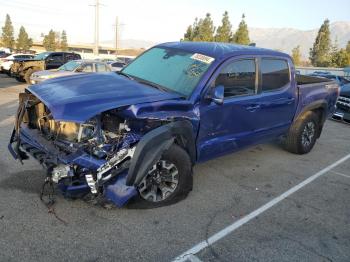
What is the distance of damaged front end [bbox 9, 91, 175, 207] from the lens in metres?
3.61

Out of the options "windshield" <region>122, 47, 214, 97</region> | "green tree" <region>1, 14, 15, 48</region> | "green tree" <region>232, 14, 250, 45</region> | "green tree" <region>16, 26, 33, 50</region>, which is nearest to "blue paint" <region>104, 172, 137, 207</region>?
"windshield" <region>122, 47, 214, 97</region>

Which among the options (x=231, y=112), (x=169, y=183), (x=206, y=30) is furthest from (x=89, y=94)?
(x=206, y=30)

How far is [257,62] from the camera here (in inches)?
207

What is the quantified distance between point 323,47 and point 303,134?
48665 mm

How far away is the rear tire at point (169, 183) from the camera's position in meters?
4.00

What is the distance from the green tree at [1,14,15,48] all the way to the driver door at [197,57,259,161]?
71551mm

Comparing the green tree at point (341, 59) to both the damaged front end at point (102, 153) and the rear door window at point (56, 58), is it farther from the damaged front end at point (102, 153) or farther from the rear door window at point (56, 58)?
the damaged front end at point (102, 153)

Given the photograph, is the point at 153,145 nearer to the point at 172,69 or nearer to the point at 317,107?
the point at 172,69

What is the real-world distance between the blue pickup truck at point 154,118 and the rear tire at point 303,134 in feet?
1.93

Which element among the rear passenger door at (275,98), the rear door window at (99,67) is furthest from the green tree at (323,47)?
the rear passenger door at (275,98)

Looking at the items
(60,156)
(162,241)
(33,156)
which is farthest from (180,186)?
(33,156)

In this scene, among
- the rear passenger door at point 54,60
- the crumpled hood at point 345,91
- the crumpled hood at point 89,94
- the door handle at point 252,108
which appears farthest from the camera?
the rear passenger door at point 54,60

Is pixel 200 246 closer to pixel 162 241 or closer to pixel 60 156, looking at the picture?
pixel 162 241

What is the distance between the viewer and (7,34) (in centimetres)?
6744
